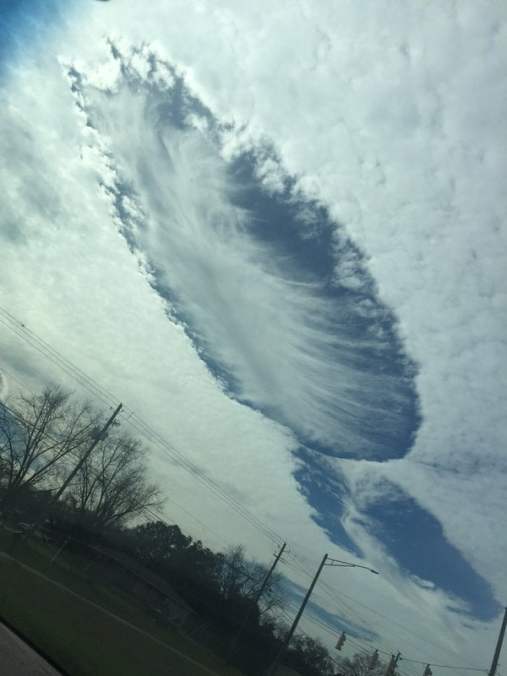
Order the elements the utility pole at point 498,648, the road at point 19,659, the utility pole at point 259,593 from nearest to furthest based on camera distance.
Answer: the road at point 19,659, the utility pole at point 498,648, the utility pole at point 259,593

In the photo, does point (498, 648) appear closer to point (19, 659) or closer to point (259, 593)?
point (259, 593)

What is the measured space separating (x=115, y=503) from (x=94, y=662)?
45767 mm

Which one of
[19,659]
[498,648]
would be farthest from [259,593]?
[19,659]

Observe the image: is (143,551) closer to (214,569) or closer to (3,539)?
(214,569)

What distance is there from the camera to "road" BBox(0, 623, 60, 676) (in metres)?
8.11

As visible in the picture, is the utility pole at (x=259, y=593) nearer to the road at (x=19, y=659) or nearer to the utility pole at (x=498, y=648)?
the utility pole at (x=498, y=648)

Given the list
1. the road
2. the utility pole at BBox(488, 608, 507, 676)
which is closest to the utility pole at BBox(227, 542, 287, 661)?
the utility pole at BBox(488, 608, 507, 676)

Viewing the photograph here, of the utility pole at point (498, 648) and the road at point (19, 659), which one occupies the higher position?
the utility pole at point (498, 648)

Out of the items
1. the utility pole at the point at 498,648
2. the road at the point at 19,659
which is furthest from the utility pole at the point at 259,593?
the road at the point at 19,659

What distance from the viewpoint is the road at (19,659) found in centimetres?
811

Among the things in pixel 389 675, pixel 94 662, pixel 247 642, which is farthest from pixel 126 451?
pixel 389 675

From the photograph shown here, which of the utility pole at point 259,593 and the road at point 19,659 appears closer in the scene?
the road at point 19,659

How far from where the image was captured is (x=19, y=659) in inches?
346

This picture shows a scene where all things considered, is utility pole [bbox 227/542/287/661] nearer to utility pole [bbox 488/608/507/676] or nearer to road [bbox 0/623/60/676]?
utility pole [bbox 488/608/507/676]
